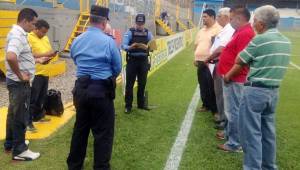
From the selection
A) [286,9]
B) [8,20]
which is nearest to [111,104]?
[8,20]

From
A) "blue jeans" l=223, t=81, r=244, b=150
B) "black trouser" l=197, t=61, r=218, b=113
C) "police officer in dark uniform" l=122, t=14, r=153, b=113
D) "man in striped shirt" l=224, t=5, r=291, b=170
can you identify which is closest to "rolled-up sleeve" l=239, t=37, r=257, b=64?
"man in striped shirt" l=224, t=5, r=291, b=170

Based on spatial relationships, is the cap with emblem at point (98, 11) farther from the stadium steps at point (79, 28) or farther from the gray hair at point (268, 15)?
the stadium steps at point (79, 28)

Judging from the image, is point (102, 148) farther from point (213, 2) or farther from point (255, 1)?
point (255, 1)

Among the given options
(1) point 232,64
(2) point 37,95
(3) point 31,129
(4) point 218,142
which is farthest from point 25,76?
(4) point 218,142

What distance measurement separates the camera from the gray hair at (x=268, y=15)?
4336 millimetres

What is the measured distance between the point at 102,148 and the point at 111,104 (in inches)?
20.6

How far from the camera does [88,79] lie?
4523 mm

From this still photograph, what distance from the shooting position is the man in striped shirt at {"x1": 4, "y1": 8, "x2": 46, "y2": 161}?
495 centimetres

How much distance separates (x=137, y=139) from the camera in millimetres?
6395

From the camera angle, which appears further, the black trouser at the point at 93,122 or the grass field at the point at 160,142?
the grass field at the point at 160,142

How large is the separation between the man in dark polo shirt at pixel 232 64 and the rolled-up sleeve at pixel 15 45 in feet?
8.95

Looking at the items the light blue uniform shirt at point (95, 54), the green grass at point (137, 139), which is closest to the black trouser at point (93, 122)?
the light blue uniform shirt at point (95, 54)

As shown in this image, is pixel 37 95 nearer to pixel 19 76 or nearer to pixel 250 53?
pixel 19 76

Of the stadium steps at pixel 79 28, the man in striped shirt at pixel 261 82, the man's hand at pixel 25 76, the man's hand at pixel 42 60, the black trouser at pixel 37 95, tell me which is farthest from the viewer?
the stadium steps at pixel 79 28
